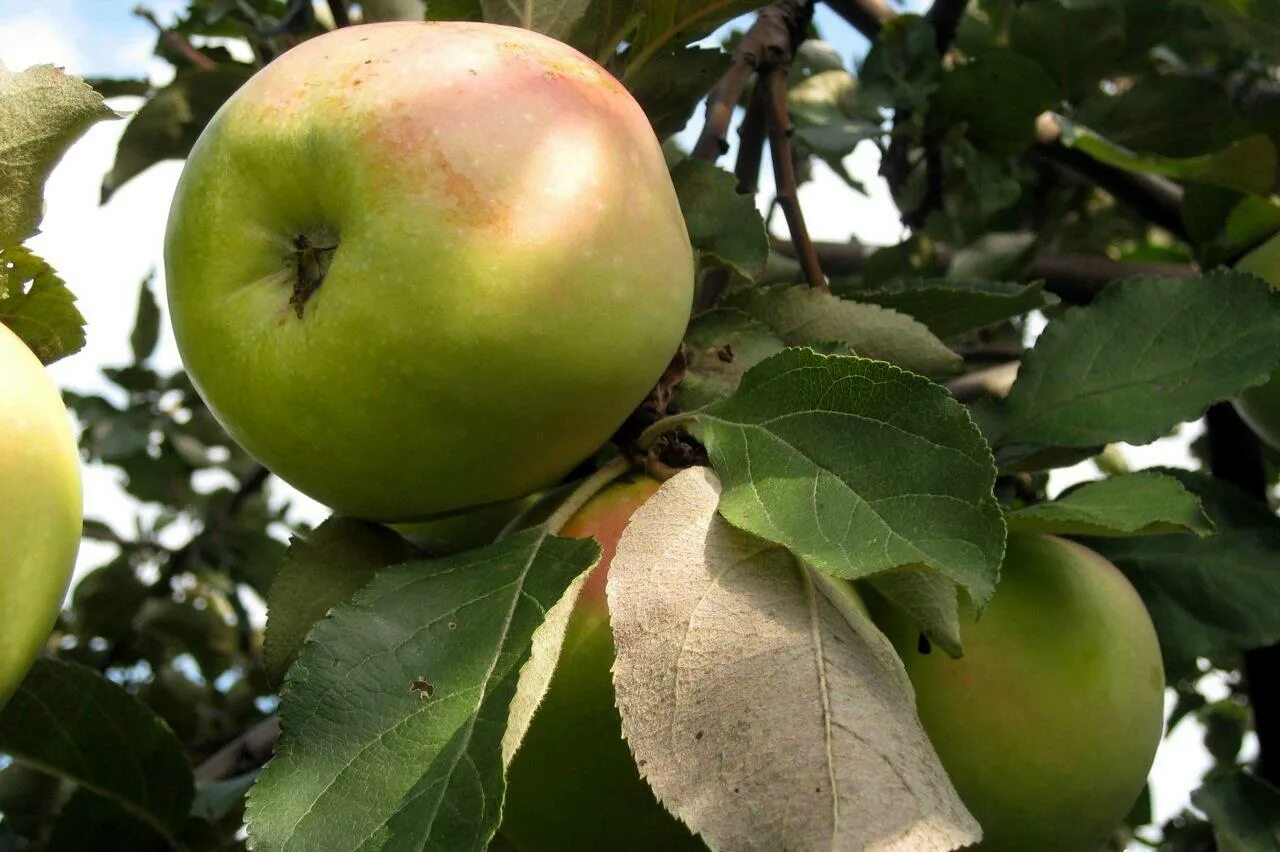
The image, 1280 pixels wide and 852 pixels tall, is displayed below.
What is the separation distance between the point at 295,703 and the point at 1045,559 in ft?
1.62

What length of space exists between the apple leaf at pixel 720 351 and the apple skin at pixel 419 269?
107mm

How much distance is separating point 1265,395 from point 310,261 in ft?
2.93

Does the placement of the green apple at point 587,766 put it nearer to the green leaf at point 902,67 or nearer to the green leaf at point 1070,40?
the green leaf at point 902,67

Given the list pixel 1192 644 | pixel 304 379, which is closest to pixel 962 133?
pixel 1192 644

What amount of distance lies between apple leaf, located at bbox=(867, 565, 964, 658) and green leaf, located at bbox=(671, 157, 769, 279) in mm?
274

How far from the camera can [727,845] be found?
0.55m

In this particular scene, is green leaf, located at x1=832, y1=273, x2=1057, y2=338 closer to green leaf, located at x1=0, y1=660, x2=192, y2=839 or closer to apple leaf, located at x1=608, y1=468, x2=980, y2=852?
apple leaf, located at x1=608, y1=468, x2=980, y2=852

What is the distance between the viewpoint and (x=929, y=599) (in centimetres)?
66

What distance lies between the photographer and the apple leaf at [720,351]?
803 mm

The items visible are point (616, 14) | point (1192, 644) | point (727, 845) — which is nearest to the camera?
point (727, 845)

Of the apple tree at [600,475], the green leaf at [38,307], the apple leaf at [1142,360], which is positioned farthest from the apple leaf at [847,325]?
the green leaf at [38,307]

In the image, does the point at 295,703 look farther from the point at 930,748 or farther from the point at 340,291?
the point at 930,748

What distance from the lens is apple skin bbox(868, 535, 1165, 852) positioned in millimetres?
770

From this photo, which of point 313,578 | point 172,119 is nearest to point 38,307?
point 313,578
